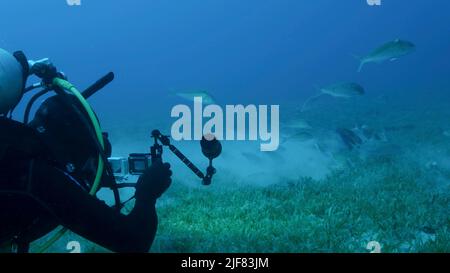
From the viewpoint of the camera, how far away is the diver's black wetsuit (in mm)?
2293

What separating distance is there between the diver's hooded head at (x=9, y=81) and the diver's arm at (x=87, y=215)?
1.40 feet

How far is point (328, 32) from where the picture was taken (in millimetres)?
162000

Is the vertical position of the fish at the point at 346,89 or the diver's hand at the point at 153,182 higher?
the diver's hand at the point at 153,182

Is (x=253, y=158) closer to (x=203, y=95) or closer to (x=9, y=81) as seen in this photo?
(x=203, y=95)

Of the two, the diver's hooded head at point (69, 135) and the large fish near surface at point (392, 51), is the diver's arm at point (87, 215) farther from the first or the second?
the large fish near surface at point (392, 51)

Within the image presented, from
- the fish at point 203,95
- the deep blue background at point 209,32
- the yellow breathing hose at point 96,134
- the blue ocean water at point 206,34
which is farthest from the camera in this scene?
the deep blue background at point 209,32

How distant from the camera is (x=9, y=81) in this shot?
8.02 ft

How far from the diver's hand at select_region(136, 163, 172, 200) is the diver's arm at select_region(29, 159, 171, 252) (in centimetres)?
23

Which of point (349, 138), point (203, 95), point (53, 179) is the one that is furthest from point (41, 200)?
point (349, 138)

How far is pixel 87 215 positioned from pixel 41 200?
27cm

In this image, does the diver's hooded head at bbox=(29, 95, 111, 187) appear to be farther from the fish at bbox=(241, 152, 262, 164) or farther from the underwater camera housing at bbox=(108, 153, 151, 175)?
the fish at bbox=(241, 152, 262, 164)

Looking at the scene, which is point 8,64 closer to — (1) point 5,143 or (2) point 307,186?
(1) point 5,143

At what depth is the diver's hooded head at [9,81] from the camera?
240 cm

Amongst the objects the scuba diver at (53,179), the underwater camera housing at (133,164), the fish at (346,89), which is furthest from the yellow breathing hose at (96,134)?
the fish at (346,89)
